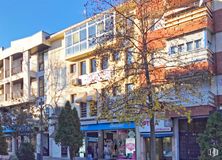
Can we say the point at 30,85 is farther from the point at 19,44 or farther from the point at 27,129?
the point at 27,129

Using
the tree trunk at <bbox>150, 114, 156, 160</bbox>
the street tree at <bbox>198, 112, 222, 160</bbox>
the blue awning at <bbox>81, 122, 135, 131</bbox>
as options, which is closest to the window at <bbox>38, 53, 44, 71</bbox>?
the blue awning at <bbox>81, 122, 135, 131</bbox>

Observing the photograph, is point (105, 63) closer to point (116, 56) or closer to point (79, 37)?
point (116, 56)

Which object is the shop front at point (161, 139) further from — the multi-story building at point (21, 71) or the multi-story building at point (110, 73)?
the multi-story building at point (21, 71)

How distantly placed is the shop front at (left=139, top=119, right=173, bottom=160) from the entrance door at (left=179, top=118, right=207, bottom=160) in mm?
851

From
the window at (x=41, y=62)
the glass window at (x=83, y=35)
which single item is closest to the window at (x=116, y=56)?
the glass window at (x=83, y=35)

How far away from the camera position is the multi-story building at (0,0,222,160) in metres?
15.1

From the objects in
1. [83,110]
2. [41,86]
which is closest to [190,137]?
[83,110]

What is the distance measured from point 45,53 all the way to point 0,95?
9788 mm

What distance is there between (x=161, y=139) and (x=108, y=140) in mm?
6015

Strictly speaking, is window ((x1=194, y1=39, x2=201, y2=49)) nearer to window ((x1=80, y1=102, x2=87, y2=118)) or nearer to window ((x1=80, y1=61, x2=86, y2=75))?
window ((x1=80, y1=61, x2=86, y2=75))

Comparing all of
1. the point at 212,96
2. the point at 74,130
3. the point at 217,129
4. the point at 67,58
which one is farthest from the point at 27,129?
the point at 217,129

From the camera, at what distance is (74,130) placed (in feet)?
73.5

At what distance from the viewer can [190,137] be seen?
2508 centimetres

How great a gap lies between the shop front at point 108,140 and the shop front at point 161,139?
3.54ft
